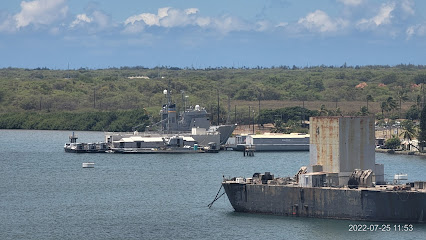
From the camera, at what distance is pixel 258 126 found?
582 feet

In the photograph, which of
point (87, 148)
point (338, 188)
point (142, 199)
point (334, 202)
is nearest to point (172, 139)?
point (87, 148)

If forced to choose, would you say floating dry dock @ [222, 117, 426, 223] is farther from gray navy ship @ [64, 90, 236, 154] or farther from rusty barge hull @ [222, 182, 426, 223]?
gray navy ship @ [64, 90, 236, 154]

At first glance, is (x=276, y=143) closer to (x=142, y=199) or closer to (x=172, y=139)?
(x=172, y=139)

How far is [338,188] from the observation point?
185ft

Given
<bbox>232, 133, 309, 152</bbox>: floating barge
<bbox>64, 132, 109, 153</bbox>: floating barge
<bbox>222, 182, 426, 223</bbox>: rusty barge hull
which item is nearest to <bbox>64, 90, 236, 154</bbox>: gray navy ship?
<bbox>64, 132, 109, 153</bbox>: floating barge

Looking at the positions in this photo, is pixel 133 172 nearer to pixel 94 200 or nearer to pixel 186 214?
pixel 94 200

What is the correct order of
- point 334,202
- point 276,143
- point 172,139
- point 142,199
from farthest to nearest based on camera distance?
point 276,143 → point 172,139 → point 142,199 → point 334,202

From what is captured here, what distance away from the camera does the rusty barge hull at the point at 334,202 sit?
54594mm

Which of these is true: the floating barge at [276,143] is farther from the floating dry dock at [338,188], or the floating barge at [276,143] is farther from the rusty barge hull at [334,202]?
the rusty barge hull at [334,202]

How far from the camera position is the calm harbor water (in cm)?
5672

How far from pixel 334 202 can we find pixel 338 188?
0.89 meters

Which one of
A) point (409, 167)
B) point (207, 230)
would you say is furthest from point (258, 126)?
point (207, 230)

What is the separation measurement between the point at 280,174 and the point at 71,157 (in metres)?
37.1

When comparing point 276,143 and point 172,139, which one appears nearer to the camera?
point 172,139
